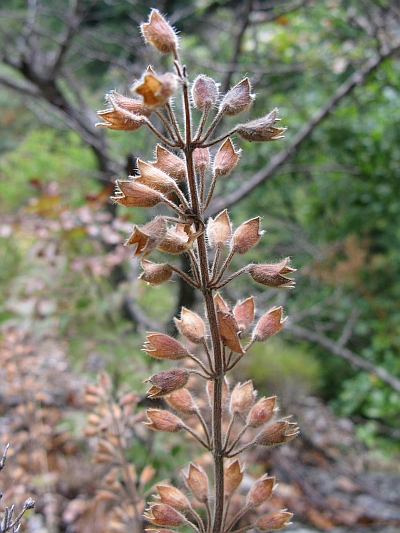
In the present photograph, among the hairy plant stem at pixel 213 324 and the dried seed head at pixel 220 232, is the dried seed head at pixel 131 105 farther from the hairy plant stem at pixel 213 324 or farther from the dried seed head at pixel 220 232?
the dried seed head at pixel 220 232

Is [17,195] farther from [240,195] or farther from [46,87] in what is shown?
[240,195]

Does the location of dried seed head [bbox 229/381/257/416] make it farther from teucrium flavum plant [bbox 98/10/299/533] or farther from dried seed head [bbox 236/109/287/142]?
dried seed head [bbox 236/109/287/142]

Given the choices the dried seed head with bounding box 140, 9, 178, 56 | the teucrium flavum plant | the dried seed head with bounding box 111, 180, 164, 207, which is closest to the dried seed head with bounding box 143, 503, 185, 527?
the teucrium flavum plant

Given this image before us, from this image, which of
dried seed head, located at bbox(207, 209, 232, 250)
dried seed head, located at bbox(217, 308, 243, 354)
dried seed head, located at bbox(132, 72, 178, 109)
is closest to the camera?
dried seed head, located at bbox(132, 72, 178, 109)

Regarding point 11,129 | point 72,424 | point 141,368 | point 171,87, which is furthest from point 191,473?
point 11,129

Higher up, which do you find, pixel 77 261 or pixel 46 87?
pixel 46 87

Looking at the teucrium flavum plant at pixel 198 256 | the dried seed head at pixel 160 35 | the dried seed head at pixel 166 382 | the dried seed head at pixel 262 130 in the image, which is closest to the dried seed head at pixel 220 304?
the teucrium flavum plant at pixel 198 256

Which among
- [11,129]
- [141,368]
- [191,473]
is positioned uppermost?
[11,129]
